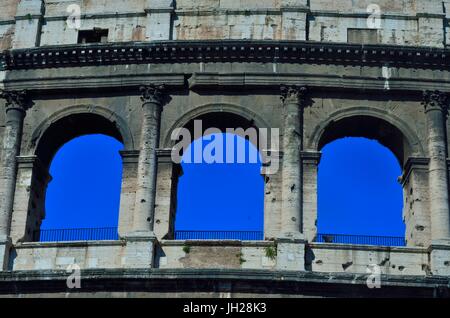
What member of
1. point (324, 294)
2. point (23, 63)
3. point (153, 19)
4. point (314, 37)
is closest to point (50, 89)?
point (23, 63)

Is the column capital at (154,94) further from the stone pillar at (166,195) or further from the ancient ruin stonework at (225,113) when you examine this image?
the stone pillar at (166,195)

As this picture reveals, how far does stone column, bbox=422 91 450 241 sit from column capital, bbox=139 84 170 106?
5365 mm

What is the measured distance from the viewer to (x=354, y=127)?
26516 mm

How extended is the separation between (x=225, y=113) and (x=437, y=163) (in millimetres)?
4419

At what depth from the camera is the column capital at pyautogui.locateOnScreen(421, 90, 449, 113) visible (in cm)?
2612

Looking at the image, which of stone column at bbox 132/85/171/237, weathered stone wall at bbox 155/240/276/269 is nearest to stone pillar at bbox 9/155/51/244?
stone column at bbox 132/85/171/237

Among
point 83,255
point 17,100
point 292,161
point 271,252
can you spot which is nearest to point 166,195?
point 83,255

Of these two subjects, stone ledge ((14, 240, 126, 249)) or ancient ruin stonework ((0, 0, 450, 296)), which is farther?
stone ledge ((14, 240, 126, 249))

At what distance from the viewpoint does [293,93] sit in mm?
26125

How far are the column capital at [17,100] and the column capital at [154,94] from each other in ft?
8.02

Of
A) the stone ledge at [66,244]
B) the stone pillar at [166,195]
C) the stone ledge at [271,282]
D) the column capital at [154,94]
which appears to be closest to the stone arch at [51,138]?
the stone ledge at [66,244]

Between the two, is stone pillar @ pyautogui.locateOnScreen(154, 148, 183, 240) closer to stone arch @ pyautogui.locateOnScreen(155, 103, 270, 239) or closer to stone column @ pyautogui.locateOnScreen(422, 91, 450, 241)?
stone arch @ pyautogui.locateOnScreen(155, 103, 270, 239)

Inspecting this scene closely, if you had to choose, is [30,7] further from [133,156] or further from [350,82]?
[350,82]
